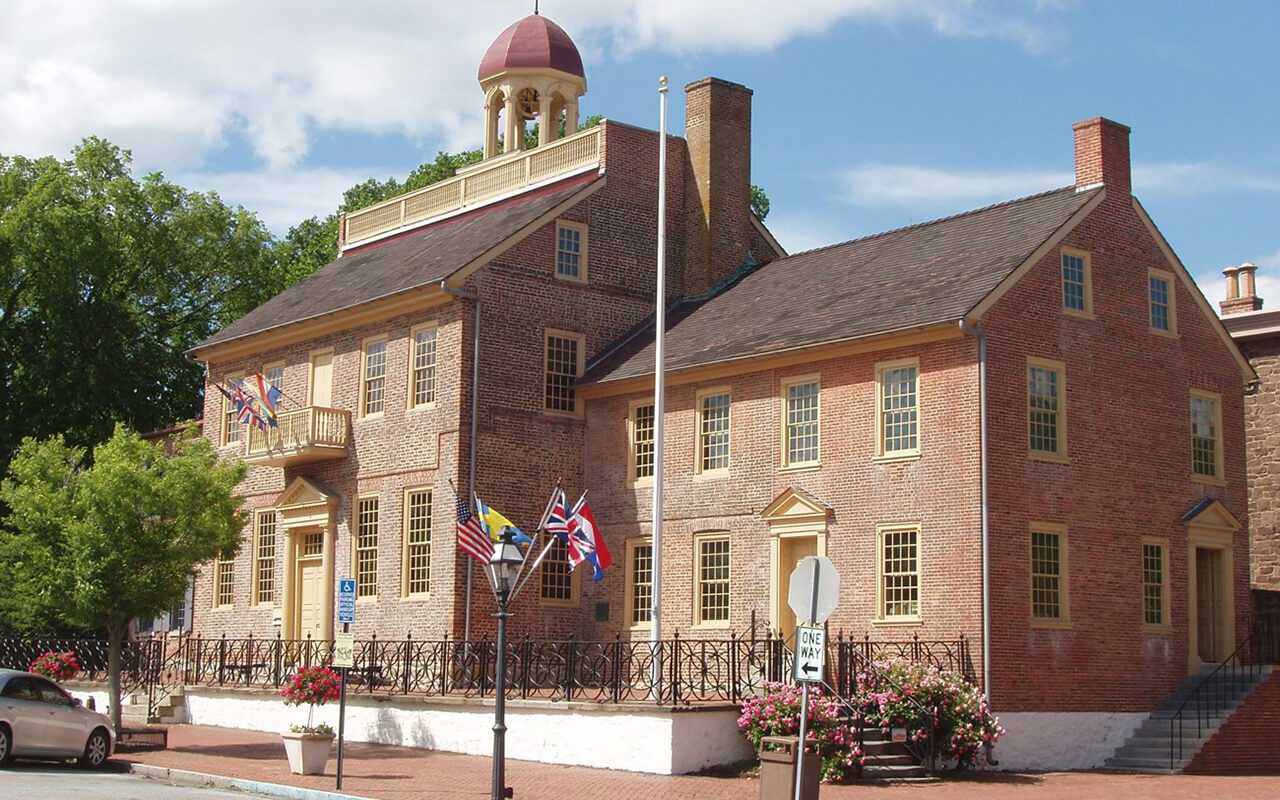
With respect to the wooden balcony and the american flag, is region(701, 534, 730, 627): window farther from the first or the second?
the wooden balcony

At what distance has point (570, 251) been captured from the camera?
33.9 metres

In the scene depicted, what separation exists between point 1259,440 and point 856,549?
14.3m

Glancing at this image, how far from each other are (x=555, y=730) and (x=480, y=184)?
A: 1735 centimetres

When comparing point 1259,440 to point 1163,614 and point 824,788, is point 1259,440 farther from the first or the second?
point 824,788

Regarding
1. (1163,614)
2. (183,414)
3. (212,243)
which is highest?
(212,243)

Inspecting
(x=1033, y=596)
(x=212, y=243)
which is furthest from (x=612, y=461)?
(x=212, y=243)

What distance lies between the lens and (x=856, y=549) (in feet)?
89.7

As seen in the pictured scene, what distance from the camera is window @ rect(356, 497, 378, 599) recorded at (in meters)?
33.7

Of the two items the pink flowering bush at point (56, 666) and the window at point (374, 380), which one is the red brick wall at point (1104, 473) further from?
the pink flowering bush at point (56, 666)

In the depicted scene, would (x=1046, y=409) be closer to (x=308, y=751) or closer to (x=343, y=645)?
(x=343, y=645)

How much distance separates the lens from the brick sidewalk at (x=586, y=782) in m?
21.1

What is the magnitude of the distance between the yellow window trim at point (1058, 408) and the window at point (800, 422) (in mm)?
3807

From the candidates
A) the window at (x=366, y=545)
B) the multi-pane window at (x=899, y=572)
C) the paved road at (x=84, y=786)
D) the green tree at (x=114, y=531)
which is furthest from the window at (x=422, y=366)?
the paved road at (x=84, y=786)

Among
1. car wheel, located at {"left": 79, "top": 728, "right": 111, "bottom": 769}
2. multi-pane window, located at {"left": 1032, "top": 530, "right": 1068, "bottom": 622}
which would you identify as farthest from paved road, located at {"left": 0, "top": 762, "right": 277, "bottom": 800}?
multi-pane window, located at {"left": 1032, "top": 530, "right": 1068, "bottom": 622}
